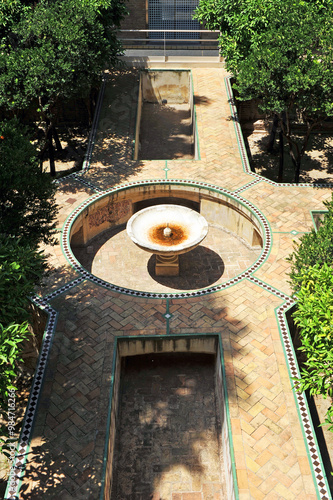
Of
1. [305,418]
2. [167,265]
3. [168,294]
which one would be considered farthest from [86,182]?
[305,418]

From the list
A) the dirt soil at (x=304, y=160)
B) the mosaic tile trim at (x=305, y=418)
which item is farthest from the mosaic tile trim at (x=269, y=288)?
the dirt soil at (x=304, y=160)

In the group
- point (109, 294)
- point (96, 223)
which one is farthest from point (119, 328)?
point (96, 223)

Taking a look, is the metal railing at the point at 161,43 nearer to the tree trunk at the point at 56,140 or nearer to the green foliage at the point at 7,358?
the tree trunk at the point at 56,140

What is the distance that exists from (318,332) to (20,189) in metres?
7.88

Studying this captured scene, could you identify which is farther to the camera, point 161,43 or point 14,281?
point 161,43

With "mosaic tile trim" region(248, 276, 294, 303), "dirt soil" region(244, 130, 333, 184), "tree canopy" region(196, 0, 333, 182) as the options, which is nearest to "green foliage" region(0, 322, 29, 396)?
"mosaic tile trim" region(248, 276, 294, 303)

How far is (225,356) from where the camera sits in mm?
12984

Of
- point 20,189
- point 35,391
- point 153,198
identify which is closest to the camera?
point 35,391

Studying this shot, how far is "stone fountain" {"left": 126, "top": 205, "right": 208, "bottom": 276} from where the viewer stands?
52.6 feet

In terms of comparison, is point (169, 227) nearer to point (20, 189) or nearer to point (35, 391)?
point (20, 189)

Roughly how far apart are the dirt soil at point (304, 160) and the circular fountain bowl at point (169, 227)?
26.8ft

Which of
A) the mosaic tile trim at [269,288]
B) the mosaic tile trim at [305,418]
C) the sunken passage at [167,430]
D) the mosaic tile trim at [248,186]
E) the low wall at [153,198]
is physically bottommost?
Result: the sunken passage at [167,430]

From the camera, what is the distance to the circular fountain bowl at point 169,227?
16016mm

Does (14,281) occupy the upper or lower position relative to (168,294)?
upper
